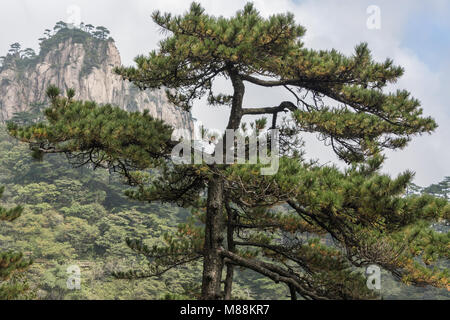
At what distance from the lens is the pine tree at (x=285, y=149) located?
134 inches

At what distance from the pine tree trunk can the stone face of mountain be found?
45.3m

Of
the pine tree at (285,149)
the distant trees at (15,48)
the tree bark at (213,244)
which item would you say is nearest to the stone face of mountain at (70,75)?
the distant trees at (15,48)

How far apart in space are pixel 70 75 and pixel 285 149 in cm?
5051

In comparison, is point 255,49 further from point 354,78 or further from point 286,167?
point 286,167

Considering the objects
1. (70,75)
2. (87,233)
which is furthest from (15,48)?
(87,233)

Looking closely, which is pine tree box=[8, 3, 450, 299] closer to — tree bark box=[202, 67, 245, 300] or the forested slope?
tree bark box=[202, 67, 245, 300]

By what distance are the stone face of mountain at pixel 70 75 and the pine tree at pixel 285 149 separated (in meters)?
44.8

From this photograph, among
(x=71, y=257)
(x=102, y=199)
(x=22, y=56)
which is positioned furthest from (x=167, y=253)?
→ (x=22, y=56)

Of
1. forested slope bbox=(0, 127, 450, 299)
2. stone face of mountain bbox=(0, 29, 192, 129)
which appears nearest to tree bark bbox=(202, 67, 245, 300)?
forested slope bbox=(0, 127, 450, 299)

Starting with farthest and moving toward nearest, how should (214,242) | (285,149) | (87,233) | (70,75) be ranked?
(70,75)
(87,233)
(285,149)
(214,242)

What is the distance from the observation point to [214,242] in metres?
4.79

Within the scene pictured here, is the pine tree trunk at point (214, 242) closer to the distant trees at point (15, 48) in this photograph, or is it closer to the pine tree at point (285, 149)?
the pine tree at point (285, 149)

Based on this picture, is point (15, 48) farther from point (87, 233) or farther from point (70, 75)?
point (87, 233)

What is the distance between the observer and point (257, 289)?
2716cm
